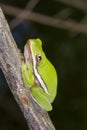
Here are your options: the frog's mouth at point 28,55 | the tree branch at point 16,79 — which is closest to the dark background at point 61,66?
the frog's mouth at point 28,55

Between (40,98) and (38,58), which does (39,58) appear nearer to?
(38,58)

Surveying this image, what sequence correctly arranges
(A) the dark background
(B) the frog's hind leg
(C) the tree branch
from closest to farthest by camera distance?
1. (C) the tree branch
2. (B) the frog's hind leg
3. (A) the dark background

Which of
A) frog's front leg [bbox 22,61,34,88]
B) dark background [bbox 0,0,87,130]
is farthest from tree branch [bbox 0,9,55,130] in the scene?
dark background [bbox 0,0,87,130]

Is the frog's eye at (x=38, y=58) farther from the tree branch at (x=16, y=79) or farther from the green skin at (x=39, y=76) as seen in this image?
the tree branch at (x=16, y=79)

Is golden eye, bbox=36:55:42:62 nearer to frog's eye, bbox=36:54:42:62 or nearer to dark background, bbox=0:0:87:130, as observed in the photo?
frog's eye, bbox=36:54:42:62

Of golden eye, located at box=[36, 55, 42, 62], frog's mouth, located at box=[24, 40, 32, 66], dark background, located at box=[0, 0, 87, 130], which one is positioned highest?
frog's mouth, located at box=[24, 40, 32, 66]

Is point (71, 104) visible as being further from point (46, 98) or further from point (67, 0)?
point (46, 98)

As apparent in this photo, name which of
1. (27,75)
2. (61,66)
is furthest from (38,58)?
(61,66)
